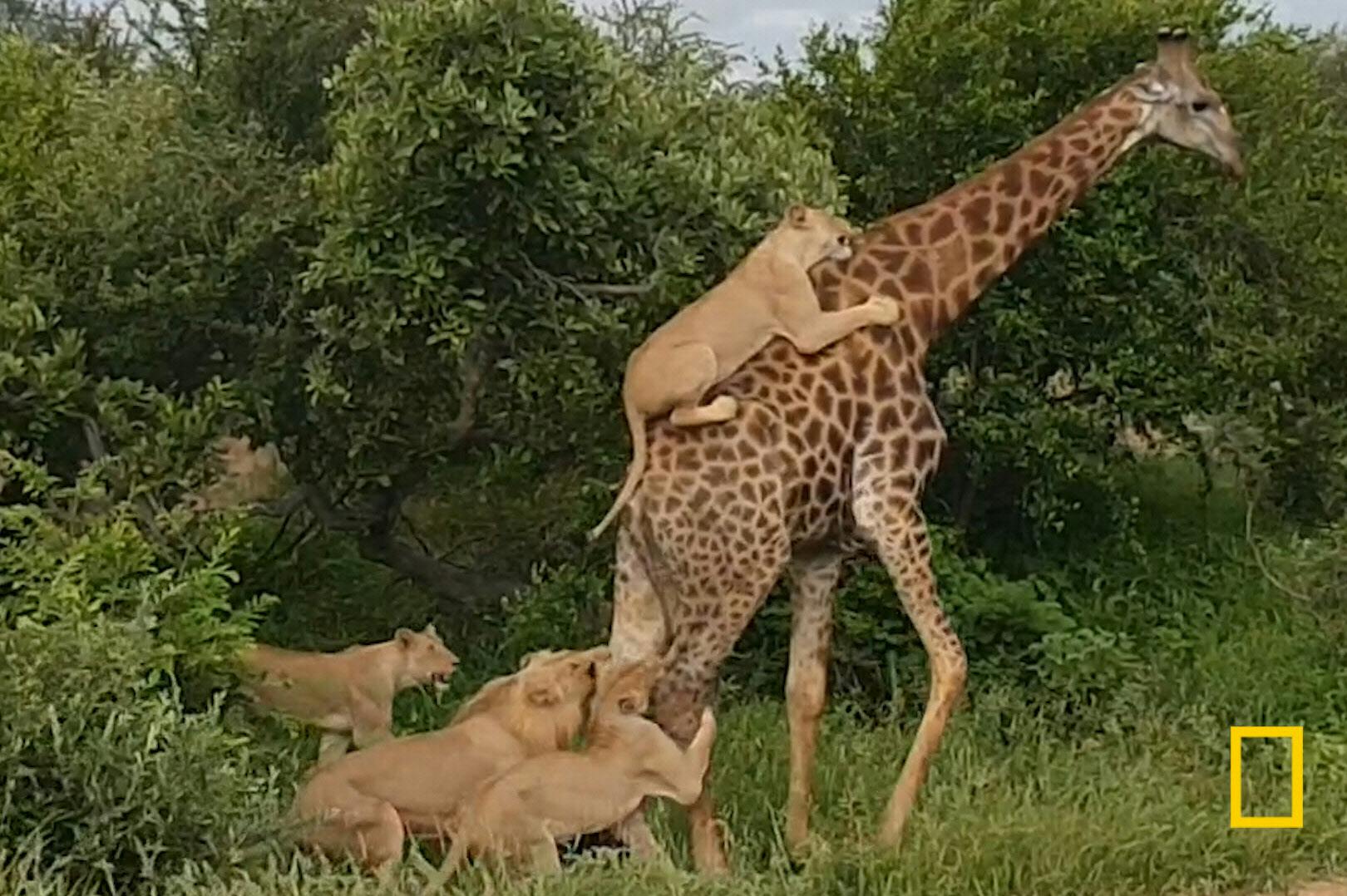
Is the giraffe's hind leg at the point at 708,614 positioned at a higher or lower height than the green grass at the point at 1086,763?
higher

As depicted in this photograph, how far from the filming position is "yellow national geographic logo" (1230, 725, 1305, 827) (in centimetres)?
635

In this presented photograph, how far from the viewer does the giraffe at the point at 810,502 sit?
593 centimetres

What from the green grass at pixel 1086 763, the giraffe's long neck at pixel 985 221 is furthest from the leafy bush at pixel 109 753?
the giraffe's long neck at pixel 985 221

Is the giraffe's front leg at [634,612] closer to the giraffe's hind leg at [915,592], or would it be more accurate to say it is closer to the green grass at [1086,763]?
the green grass at [1086,763]

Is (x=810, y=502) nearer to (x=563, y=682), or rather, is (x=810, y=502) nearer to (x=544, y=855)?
(x=563, y=682)

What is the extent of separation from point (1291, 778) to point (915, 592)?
173 cm

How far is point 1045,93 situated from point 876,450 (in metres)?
4.15

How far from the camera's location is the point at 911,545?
6.01 meters

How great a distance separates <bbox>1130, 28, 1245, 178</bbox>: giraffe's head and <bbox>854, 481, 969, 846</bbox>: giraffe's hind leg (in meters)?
1.61

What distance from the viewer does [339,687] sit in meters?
6.81

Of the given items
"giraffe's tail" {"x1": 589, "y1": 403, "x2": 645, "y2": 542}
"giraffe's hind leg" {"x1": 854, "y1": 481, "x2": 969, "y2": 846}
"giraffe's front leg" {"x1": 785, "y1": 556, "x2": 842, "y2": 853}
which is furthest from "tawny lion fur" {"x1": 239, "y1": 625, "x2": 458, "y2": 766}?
"giraffe's hind leg" {"x1": 854, "y1": 481, "x2": 969, "y2": 846}

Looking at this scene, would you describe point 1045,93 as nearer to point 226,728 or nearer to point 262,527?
point 262,527

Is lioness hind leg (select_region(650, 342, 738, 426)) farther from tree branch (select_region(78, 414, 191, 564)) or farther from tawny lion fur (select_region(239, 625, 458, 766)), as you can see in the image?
tree branch (select_region(78, 414, 191, 564))

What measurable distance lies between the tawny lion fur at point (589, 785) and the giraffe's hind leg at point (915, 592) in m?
0.63
